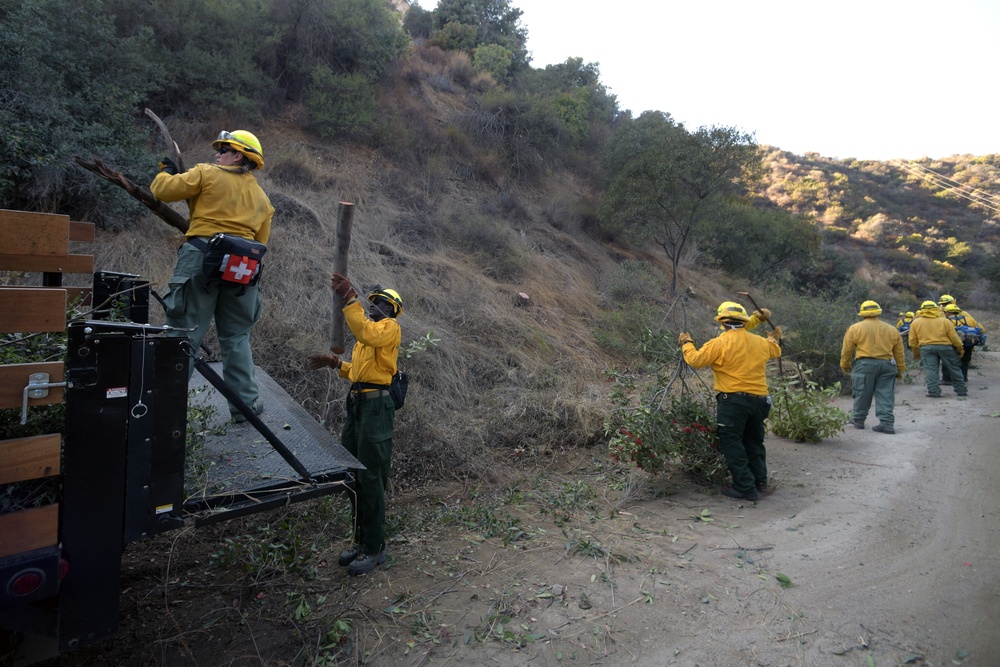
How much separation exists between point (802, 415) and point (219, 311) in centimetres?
644

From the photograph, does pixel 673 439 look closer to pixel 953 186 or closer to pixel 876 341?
pixel 876 341

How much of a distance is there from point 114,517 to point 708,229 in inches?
642

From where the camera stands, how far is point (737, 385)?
5.15 m

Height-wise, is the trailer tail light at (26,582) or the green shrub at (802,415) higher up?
the trailer tail light at (26,582)

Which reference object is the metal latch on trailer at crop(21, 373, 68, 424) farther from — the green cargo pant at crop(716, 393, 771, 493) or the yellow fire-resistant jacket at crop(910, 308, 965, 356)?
the yellow fire-resistant jacket at crop(910, 308, 965, 356)

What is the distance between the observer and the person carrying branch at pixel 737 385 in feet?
16.9

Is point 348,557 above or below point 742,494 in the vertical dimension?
below

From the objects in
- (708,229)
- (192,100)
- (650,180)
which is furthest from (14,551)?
(708,229)

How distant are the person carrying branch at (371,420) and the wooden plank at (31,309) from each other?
1.81 m

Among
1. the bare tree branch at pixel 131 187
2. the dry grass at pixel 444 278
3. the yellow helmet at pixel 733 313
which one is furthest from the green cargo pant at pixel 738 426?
the bare tree branch at pixel 131 187

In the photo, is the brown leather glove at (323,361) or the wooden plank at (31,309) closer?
the wooden plank at (31,309)

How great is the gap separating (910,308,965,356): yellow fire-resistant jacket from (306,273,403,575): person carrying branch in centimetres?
1052

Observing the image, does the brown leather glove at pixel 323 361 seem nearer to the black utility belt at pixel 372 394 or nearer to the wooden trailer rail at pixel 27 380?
the black utility belt at pixel 372 394

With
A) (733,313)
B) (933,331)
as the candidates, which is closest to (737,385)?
(733,313)
